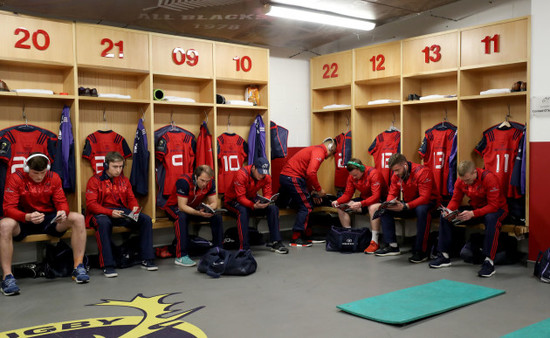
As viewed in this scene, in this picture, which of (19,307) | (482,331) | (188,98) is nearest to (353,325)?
(482,331)

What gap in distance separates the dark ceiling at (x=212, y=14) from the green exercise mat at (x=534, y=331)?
10.7ft

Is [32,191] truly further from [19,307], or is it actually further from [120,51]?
[120,51]

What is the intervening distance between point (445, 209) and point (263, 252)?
1.96m

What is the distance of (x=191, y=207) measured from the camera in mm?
5117

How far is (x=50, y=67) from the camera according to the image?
4.96 m

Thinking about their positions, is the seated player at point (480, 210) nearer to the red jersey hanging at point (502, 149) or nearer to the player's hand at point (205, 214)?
the red jersey hanging at point (502, 149)

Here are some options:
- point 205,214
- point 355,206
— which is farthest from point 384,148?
point 205,214

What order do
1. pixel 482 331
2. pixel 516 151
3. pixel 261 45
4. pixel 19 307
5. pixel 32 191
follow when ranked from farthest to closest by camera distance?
pixel 261 45
pixel 516 151
pixel 32 191
pixel 19 307
pixel 482 331

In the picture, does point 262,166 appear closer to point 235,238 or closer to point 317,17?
point 235,238

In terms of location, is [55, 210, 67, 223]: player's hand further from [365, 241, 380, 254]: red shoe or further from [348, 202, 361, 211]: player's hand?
[365, 241, 380, 254]: red shoe

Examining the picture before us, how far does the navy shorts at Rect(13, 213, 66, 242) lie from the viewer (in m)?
4.31

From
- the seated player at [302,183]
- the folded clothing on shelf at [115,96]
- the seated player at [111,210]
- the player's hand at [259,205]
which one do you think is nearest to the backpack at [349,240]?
the seated player at [302,183]

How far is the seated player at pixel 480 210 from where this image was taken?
438 cm

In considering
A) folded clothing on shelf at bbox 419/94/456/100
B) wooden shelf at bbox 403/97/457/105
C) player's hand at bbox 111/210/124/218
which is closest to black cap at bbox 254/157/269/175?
player's hand at bbox 111/210/124/218
